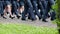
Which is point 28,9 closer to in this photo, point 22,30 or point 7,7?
point 7,7

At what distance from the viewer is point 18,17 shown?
10.2 m

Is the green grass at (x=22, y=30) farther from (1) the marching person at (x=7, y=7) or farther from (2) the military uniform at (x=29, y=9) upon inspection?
(1) the marching person at (x=7, y=7)

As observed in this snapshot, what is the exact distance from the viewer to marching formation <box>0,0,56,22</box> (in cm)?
923

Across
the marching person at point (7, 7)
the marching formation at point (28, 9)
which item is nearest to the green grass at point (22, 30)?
the marching formation at point (28, 9)

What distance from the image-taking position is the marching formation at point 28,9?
923 cm

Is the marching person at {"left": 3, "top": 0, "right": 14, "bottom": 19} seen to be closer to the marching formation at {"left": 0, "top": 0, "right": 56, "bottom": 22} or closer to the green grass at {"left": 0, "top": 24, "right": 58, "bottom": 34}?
the marching formation at {"left": 0, "top": 0, "right": 56, "bottom": 22}

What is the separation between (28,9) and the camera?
970 cm

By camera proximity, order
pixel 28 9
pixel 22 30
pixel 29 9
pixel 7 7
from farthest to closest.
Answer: pixel 7 7 → pixel 28 9 → pixel 29 9 → pixel 22 30

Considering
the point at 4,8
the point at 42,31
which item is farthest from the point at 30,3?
the point at 42,31

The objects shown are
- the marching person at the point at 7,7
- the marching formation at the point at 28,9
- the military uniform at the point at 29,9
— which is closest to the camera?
the marching formation at the point at 28,9

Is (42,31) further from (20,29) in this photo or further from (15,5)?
(15,5)

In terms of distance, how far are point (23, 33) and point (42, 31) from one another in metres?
0.55

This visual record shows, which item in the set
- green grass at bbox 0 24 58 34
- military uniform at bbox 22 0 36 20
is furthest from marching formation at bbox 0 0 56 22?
green grass at bbox 0 24 58 34

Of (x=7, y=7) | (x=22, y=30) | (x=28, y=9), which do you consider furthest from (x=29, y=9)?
(x=22, y=30)
